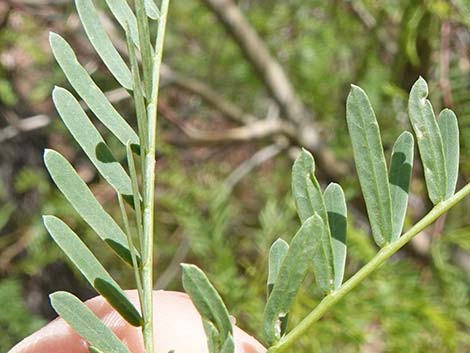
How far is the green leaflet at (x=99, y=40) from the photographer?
452 millimetres

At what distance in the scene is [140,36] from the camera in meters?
0.39

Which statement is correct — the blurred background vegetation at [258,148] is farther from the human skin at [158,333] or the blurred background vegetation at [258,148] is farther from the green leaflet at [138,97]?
the green leaflet at [138,97]

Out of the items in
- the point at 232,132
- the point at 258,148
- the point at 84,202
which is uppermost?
the point at 84,202

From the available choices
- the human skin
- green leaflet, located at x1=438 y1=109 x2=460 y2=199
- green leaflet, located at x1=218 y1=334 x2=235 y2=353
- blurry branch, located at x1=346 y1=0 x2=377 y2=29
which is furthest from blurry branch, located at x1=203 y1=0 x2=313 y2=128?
green leaflet, located at x1=218 y1=334 x2=235 y2=353

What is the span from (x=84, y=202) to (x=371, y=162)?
0.47 feet

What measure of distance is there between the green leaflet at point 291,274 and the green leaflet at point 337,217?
45 millimetres

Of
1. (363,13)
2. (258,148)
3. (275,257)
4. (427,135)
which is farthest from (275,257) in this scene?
(258,148)

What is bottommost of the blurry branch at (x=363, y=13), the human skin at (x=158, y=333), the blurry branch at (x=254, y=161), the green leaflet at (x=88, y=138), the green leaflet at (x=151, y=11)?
the blurry branch at (x=254, y=161)

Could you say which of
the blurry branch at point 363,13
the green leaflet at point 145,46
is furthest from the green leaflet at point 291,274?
the blurry branch at point 363,13

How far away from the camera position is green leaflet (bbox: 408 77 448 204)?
43 cm

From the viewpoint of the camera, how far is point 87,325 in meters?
0.39

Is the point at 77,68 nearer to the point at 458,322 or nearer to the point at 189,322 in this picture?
the point at 189,322

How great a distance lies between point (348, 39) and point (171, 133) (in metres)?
0.37

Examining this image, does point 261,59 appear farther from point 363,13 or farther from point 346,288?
point 346,288
